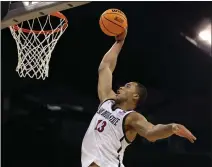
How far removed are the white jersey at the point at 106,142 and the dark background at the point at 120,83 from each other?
4.16m

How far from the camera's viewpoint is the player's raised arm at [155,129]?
9.28ft

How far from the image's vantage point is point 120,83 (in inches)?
307

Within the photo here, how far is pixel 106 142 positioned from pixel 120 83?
443 centimetres

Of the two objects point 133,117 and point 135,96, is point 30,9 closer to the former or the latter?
point 135,96

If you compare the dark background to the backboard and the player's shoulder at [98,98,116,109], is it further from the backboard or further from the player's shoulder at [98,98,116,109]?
the player's shoulder at [98,98,116,109]

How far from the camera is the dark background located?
755cm

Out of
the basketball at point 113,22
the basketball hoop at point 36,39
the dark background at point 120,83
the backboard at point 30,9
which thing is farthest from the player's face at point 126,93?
the dark background at point 120,83

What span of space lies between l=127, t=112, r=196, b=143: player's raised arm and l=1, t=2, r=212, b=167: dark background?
427 cm

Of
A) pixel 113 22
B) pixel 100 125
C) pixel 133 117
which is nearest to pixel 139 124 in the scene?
pixel 133 117

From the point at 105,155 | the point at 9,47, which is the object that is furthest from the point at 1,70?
the point at 105,155

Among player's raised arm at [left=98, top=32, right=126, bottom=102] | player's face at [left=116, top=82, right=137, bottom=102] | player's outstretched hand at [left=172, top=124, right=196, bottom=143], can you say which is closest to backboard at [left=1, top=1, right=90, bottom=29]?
player's raised arm at [left=98, top=32, right=126, bottom=102]

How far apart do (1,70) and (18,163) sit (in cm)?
152

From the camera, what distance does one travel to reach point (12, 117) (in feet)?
25.1

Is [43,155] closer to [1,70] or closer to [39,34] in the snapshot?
[1,70]
